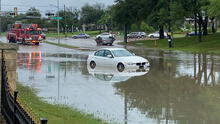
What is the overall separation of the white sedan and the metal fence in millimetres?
17150

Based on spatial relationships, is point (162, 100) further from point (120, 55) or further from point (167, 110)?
point (120, 55)

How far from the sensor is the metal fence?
18.5 feet

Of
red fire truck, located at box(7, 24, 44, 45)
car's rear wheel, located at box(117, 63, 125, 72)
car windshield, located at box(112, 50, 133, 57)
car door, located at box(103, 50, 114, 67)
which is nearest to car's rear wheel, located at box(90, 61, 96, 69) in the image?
car door, located at box(103, 50, 114, 67)

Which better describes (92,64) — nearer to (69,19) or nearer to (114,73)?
(114,73)

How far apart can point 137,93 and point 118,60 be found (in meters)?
10.2

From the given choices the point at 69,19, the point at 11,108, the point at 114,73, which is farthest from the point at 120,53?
the point at 69,19

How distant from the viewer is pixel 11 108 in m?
7.30

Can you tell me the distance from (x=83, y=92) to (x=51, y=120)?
5982 mm

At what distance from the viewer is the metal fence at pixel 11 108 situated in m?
5.62

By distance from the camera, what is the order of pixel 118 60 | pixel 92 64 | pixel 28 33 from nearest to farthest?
1. pixel 118 60
2. pixel 92 64
3. pixel 28 33

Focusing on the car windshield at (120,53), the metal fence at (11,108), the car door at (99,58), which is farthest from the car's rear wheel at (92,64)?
the metal fence at (11,108)

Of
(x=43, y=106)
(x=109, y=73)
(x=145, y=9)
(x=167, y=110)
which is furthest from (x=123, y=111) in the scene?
(x=145, y=9)

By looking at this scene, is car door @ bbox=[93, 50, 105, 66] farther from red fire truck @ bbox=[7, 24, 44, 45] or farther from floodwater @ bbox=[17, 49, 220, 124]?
red fire truck @ bbox=[7, 24, 44, 45]

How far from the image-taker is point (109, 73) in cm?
2433
